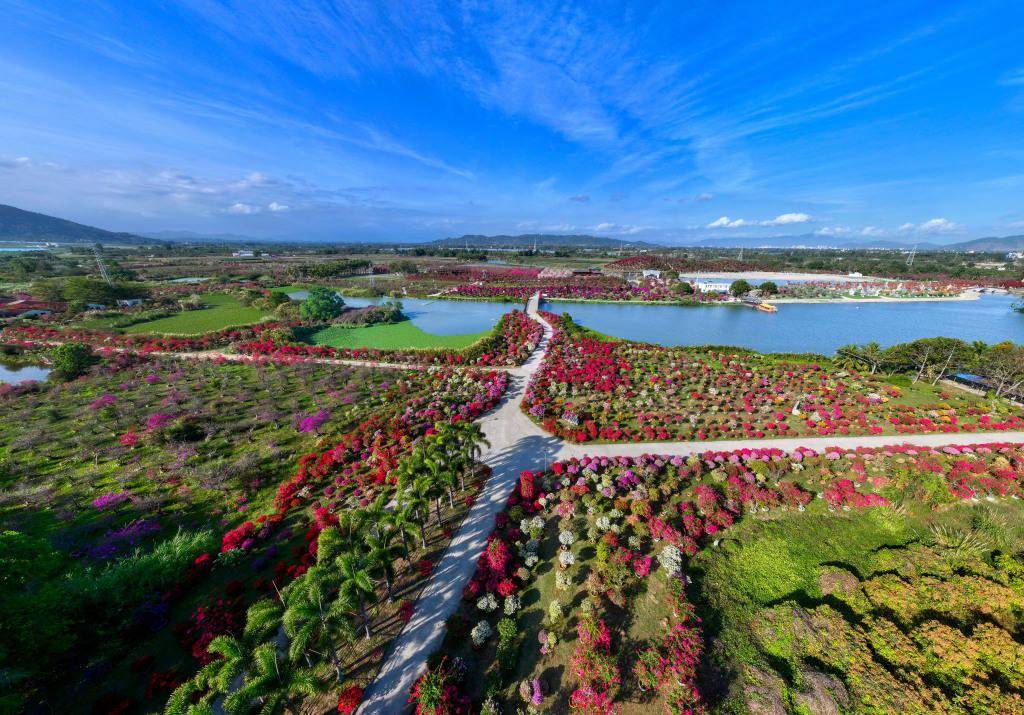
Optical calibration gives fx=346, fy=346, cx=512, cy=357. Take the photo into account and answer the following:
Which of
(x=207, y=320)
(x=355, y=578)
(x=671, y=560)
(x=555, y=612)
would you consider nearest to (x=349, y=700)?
(x=355, y=578)

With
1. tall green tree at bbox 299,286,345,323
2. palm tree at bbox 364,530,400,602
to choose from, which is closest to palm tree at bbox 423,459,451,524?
palm tree at bbox 364,530,400,602

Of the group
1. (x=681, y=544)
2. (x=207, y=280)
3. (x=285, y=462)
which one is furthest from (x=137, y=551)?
(x=207, y=280)

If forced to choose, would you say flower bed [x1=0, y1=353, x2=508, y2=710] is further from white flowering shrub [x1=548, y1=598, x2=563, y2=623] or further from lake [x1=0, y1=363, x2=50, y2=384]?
lake [x1=0, y1=363, x2=50, y2=384]

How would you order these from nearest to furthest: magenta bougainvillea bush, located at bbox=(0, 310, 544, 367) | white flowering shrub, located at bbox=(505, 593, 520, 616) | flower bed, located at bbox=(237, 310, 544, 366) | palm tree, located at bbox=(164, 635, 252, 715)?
palm tree, located at bbox=(164, 635, 252, 715) → white flowering shrub, located at bbox=(505, 593, 520, 616) → flower bed, located at bbox=(237, 310, 544, 366) → magenta bougainvillea bush, located at bbox=(0, 310, 544, 367)

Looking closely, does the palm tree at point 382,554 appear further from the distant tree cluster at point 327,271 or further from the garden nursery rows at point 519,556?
the distant tree cluster at point 327,271

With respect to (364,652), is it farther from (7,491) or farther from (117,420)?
(117,420)

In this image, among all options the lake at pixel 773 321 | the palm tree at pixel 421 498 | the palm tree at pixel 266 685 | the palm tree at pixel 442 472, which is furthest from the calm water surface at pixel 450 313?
the palm tree at pixel 266 685

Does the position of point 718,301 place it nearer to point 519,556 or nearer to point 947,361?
point 947,361
